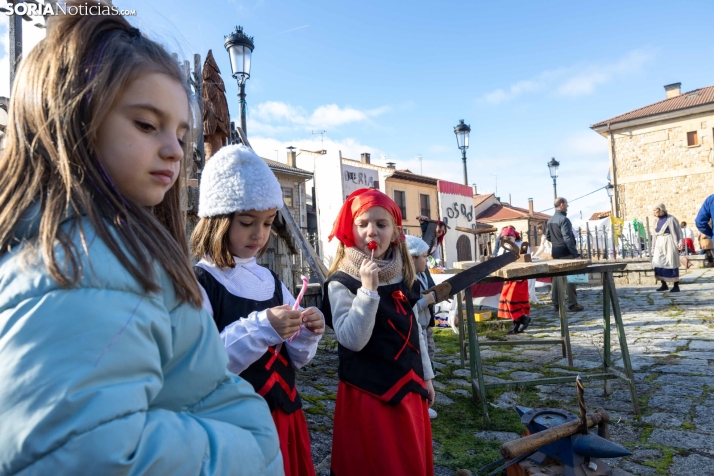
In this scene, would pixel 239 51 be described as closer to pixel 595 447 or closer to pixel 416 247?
pixel 416 247

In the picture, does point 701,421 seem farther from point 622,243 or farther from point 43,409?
point 622,243

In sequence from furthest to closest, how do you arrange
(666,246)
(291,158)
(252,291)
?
(291,158)
(666,246)
(252,291)

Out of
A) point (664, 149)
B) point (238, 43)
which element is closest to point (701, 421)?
point (238, 43)

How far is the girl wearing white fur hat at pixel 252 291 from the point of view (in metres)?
1.46

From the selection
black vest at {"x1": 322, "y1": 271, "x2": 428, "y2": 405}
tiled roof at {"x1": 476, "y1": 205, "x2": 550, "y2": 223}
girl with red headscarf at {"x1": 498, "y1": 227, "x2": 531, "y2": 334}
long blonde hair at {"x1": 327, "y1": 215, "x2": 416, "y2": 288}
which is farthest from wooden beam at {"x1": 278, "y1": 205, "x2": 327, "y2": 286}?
tiled roof at {"x1": 476, "y1": 205, "x2": 550, "y2": 223}

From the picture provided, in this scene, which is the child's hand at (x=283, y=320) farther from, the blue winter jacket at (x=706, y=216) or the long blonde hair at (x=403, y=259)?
the blue winter jacket at (x=706, y=216)

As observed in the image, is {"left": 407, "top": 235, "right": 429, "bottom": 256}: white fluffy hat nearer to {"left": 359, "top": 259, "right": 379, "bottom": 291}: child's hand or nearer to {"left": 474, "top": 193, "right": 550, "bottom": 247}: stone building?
{"left": 359, "top": 259, "right": 379, "bottom": 291}: child's hand

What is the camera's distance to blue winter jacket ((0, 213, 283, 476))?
531mm

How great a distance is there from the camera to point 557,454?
5.60ft

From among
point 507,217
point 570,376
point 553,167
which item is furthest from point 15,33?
point 507,217

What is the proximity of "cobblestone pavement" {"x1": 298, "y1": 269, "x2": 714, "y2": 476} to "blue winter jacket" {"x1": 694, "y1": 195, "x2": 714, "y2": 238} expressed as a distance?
1378 millimetres

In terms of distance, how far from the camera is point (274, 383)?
1.55 metres

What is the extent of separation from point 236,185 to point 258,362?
2.10 feet

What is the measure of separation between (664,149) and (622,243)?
1342 cm
